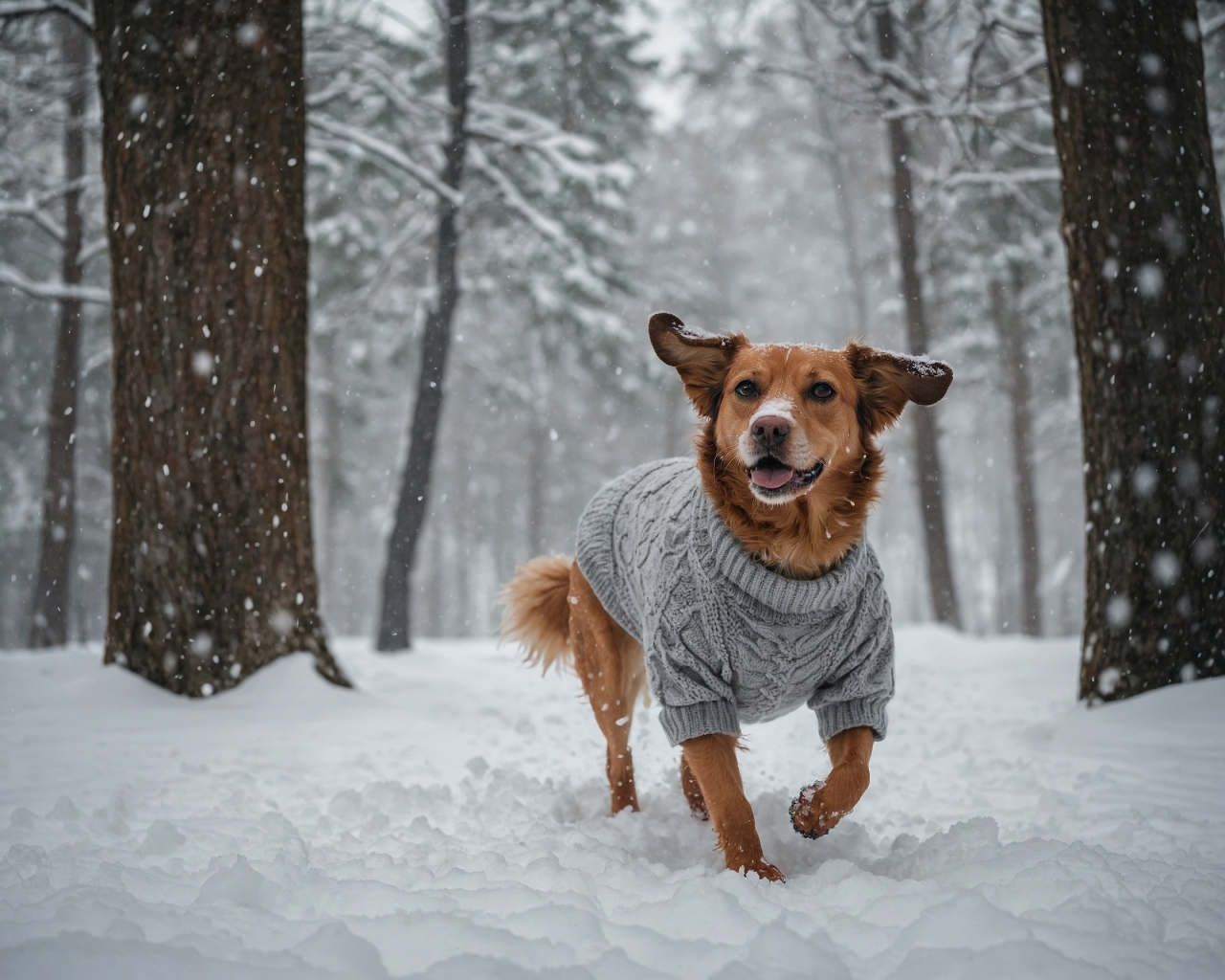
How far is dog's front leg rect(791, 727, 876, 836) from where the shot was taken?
8.26 feet

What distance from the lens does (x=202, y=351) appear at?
15.0 feet

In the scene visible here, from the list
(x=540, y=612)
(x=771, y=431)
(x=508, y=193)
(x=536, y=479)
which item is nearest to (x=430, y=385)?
(x=508, y=193)

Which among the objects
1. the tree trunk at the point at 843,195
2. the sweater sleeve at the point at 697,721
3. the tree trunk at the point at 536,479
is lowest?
the sweater sleeve at the point at 697,721

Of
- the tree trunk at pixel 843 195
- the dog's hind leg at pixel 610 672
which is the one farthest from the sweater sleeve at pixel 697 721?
the tree trunk at pixel 843 195

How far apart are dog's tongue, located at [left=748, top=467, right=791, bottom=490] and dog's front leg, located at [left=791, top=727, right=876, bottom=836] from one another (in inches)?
35.8

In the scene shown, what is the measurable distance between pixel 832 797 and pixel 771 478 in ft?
3.28

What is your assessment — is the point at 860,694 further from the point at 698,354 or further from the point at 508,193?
the point at 508,193

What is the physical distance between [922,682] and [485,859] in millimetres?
5217

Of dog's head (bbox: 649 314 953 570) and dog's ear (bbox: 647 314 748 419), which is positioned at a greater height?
dog's ear (bbox: 647 314 748 419)

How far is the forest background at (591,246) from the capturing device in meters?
8.48

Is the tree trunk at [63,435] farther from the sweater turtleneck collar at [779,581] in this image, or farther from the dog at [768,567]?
the sweater turtleneck collar at [779,581]

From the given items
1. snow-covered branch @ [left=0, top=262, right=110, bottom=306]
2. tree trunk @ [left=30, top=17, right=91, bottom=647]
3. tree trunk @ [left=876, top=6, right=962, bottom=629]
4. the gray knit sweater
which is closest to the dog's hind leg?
the gray knit sweater

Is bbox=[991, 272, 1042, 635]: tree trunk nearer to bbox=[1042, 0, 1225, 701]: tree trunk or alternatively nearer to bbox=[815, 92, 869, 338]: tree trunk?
bbox=[815, 92, 869, 338]: tree trunk

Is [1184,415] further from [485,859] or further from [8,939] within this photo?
[8,939]
